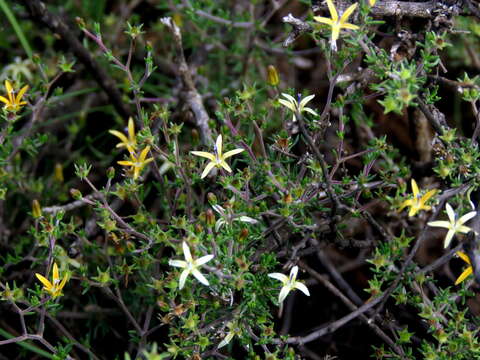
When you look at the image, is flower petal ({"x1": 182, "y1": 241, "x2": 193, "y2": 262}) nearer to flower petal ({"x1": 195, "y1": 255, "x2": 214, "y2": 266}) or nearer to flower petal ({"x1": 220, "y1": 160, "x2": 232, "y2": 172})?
flower petal ({"x1": 195, "y1": 255, "x2": 214, "y2": 266})

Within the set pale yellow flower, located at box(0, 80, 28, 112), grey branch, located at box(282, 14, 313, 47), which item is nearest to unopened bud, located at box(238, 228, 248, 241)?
grey branch, located at box(282, 14, 313, 47)

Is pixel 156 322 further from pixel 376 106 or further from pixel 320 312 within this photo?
pixel 376 106

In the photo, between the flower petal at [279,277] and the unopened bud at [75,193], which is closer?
the flower petal at [279,277]

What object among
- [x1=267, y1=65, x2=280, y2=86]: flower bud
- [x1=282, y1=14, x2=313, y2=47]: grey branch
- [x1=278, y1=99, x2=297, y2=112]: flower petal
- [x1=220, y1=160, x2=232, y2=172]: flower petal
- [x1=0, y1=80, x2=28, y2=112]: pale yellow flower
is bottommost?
[x1=220, y1=160, x2=232, y2=172]: flower petal

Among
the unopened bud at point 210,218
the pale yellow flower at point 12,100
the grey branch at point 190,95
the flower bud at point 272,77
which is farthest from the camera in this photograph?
the grey branch at point 190,95

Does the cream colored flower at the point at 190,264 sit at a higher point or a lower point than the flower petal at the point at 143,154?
lower

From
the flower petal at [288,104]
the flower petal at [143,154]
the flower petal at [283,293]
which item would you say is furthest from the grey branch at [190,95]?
the flower petal at [283,293]

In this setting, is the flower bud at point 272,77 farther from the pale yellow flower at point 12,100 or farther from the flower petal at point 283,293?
the pale yellow flower at point 12,100

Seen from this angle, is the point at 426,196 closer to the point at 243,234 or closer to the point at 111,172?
the point at 243,234

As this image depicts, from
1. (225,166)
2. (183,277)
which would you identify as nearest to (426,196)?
(225,166)

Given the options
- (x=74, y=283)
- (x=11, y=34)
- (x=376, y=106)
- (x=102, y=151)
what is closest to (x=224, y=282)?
(x=74, y=283)

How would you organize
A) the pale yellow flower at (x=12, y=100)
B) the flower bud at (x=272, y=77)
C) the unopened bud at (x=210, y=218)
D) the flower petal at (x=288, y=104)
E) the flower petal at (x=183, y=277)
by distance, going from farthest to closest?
the pale yellow flower at (x=12, y=100) < the flower bud at (x=272, y=77) < the flower petal at (x=288, y=104) < the unopened bud at (x=210, y=218) < the flower petal at (x=183, y=277)
